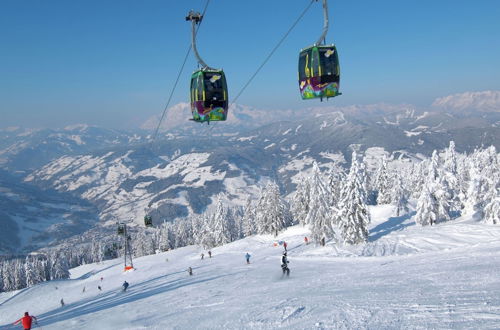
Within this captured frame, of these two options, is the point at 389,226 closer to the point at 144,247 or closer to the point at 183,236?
the point at 183,236

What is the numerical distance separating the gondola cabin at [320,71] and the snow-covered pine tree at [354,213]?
90.3 feet

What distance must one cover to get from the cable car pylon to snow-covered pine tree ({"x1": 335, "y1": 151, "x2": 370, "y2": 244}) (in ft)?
90.1

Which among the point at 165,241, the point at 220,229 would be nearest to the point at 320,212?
the point at 220,229

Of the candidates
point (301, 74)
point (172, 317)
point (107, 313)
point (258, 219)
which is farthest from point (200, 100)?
point (258, 219)

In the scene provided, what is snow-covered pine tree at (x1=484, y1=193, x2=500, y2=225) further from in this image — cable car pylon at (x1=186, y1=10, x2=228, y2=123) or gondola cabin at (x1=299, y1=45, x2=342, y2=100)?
cable car pylon at (x1=186, y1=10, x2=228, y2=123)

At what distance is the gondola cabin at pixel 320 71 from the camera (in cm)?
1448

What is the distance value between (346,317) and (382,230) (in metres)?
41.7

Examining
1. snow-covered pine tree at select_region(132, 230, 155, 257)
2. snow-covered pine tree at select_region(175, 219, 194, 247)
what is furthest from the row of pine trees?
snow-covered pine tree at select_region(132, 230, 155, 257)

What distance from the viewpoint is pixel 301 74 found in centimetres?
1525

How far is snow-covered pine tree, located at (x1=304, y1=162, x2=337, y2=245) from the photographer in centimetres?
4264

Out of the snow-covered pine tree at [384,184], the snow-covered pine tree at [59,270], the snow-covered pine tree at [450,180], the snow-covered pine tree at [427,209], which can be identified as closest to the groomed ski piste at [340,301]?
the snow-covered pine tree at [427,209]

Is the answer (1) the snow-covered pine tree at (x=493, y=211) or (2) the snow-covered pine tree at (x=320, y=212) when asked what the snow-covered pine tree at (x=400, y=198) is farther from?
(2) the snow-covered pine tree at (x=320, y=212)

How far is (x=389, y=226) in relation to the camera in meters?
52.4

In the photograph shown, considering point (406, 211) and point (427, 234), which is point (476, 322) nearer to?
point (427, 234)
